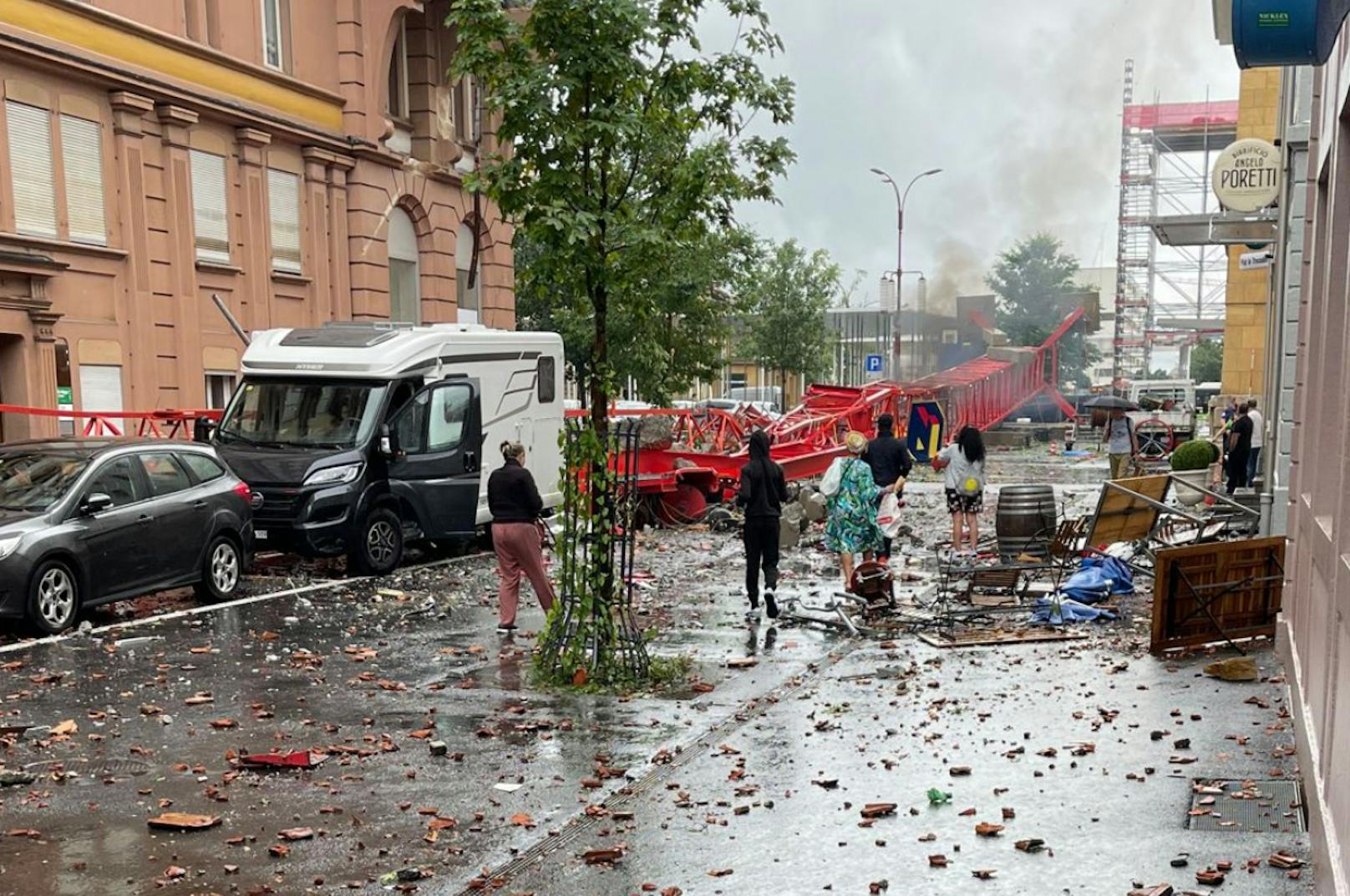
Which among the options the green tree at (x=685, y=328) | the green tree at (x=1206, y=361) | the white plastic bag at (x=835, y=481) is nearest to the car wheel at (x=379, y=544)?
the white plastic bag at (x=835, y=481)

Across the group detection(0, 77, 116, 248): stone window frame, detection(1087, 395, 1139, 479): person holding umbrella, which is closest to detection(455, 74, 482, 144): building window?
detection(0, 77, 116, 248): stone window frame

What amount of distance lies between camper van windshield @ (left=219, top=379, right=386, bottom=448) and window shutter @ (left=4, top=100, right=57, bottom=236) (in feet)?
16.5

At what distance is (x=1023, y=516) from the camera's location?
47.7ft

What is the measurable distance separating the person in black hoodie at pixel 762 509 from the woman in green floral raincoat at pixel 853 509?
738mm

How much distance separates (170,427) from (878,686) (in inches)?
555

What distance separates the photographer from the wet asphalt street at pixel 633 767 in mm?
5645

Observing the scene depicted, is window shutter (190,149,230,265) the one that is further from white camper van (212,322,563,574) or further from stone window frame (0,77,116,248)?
white camper van (212,322,563,574)

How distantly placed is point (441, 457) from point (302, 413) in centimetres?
174

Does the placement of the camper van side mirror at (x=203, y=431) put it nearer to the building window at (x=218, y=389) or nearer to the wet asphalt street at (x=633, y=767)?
the wet asphalt street at (x=633, y=767)

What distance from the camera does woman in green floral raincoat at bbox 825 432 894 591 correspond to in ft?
41.0

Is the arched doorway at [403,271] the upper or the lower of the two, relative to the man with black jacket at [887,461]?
upper

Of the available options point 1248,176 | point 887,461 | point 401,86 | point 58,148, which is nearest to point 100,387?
point 58,148

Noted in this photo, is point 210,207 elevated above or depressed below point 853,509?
above

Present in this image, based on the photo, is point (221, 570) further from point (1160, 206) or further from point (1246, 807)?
point (1160, 206)
